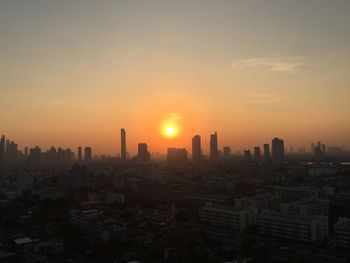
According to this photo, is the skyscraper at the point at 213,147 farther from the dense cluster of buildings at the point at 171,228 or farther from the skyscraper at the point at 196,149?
the dense cluster of buildings at the point at 171,228

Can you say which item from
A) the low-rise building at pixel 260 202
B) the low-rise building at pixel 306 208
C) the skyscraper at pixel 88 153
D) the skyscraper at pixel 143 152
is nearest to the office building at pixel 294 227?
the low-rise building at pixel 306 208

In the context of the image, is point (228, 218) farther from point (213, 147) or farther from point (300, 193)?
point (213, 147)

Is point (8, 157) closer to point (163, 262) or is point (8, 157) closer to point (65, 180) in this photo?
point (65, 180)

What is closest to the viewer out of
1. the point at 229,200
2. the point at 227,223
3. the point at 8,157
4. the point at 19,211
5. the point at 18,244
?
the point at 18,244

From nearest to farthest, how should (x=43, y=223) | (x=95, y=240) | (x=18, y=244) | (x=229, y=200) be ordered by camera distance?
(x=18, y=244) < (x=95, y=240) < (x=43, y=223) < (x=229, y=200)

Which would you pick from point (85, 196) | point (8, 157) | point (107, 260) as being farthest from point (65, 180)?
point (8, 157)

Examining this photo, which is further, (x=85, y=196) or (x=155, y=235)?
(x=85, y=196)
